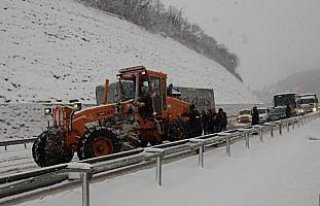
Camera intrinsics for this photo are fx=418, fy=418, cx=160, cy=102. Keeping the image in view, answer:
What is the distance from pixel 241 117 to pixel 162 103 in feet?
73.7

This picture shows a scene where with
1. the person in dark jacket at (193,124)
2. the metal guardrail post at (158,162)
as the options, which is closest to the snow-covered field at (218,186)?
the metal guardrail post at (158,162)

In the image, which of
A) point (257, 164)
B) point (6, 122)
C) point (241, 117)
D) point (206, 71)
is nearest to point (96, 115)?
point (257, 164)

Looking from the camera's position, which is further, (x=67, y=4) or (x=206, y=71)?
(x=206, y=71)

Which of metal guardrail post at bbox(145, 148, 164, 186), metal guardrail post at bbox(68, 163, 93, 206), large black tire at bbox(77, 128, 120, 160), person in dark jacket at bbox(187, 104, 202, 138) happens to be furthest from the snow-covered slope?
metal guardrail post at bbox(68, 163, 93, 206)

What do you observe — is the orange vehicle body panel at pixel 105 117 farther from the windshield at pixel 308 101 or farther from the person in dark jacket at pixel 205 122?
the windshield at pixel 308 101

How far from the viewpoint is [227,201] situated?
782cm

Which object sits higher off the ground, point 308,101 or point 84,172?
point 308,101

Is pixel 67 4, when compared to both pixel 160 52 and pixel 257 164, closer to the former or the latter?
pixel 160 52

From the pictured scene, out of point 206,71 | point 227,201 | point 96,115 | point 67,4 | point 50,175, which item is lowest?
point 227,201

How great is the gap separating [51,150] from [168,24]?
86.1m

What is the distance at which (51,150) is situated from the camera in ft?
38.5

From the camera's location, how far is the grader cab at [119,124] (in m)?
11.8

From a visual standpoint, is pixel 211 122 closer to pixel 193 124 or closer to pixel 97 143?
pixel 193 124

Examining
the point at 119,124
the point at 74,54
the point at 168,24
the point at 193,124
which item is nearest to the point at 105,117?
the point at 119,124
